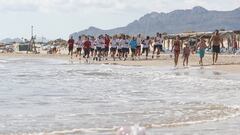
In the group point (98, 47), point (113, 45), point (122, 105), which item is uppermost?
point (113, 45)

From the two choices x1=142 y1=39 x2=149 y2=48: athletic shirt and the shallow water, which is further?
x1=142 y1=39 x2=149 y2=48: athletic shirt

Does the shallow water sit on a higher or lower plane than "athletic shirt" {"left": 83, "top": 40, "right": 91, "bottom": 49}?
lower

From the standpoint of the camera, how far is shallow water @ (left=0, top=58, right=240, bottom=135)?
9.93 m

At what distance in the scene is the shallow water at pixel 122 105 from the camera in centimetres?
993

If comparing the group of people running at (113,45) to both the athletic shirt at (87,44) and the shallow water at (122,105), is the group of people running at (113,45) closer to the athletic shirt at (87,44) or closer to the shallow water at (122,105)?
the athletic shirt at (87,44)

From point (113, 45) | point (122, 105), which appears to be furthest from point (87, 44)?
point (122, 105)

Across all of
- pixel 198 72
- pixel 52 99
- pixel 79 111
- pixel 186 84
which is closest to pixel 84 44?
pixel 198 72

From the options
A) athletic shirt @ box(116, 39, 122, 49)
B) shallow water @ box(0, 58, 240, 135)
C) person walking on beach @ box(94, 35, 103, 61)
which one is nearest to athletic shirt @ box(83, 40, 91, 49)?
person walking on beach @ box(94, 35, 103, 61)

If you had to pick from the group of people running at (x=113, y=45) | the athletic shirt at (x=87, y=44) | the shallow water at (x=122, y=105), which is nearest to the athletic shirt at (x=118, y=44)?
the group of people running at (x=113, y=45)

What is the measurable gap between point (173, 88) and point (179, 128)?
7390mm

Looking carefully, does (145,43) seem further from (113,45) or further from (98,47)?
(98,47)

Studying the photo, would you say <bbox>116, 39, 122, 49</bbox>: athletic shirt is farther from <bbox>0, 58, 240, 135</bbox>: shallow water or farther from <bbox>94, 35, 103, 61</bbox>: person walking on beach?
<bbox>0, 58, 240, 135</bbox>: shallow water

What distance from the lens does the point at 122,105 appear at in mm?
13086

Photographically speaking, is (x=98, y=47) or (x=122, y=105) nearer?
(x=122, y=105)
